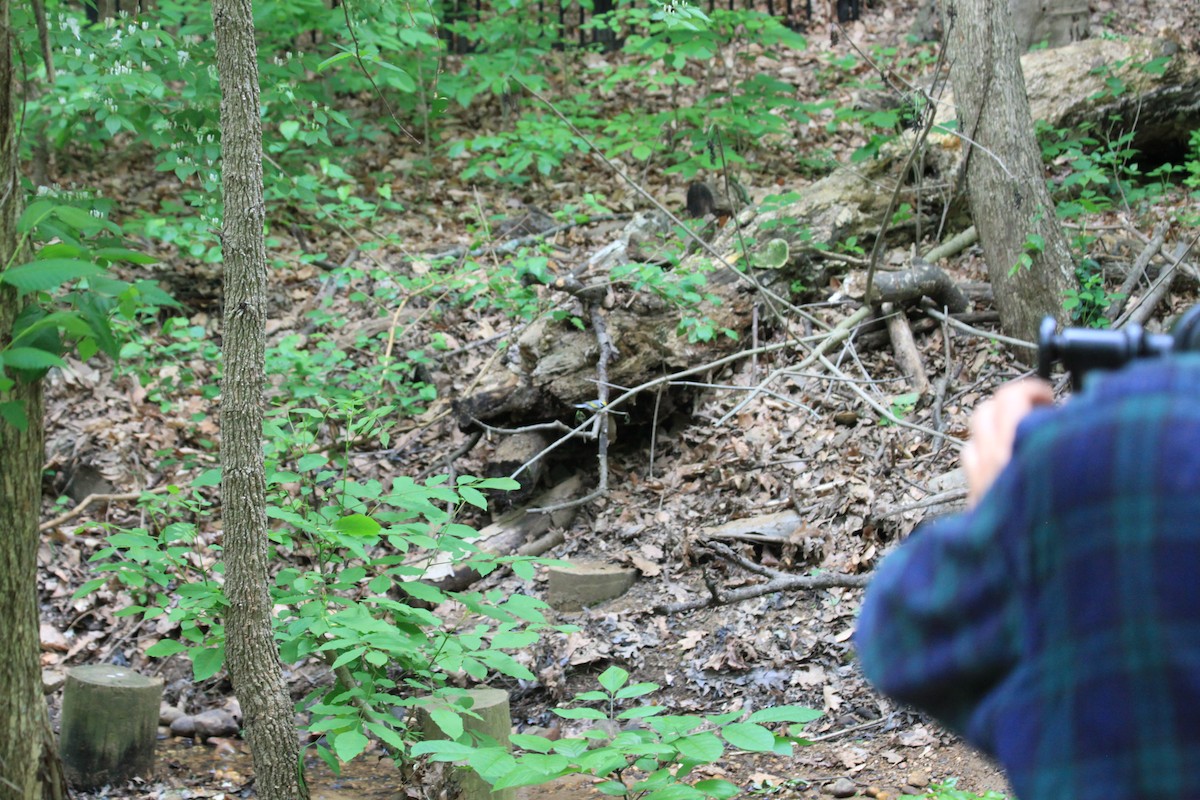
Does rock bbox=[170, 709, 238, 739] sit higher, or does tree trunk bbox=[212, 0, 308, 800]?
tree trunk bbox=[212, 0, 308, 800]

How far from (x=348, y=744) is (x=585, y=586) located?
2.64 m

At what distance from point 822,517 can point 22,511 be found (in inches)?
150

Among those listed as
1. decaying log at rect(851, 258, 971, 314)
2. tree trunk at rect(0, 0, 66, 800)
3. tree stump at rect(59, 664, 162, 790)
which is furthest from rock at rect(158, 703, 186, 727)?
decaying log at rect(851, 258, 971, 314)

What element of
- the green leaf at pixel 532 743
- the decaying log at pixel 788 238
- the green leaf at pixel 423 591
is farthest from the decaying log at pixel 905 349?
the green leaf at pixel 532 743

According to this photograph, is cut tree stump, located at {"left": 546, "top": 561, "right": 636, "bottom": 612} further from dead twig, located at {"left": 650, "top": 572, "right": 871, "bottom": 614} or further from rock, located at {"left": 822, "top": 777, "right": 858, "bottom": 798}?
rock, located at {"left": 822, "top": 777, "right": 858, "bottom": 798}

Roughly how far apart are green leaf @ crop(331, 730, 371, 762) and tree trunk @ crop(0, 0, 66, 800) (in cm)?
103

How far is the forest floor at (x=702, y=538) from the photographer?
4055 millimetres

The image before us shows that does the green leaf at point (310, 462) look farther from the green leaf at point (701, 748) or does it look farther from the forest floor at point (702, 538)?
the green leaf at point (701, 748)

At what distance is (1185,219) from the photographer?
6113 mm

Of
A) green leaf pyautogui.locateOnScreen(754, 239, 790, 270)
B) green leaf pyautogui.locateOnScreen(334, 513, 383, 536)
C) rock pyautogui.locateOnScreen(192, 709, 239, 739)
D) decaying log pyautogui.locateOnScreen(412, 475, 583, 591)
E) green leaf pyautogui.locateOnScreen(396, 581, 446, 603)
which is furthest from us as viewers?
green leaf pyautogui.locateOnScreen(754, 239, 790, 270)

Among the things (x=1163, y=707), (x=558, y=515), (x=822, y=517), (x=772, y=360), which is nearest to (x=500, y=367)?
(x=558, y=515)

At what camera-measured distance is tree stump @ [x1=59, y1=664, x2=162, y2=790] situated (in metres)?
4.10

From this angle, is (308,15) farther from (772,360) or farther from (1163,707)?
(1163,707)

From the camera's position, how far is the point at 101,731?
13.4ft
